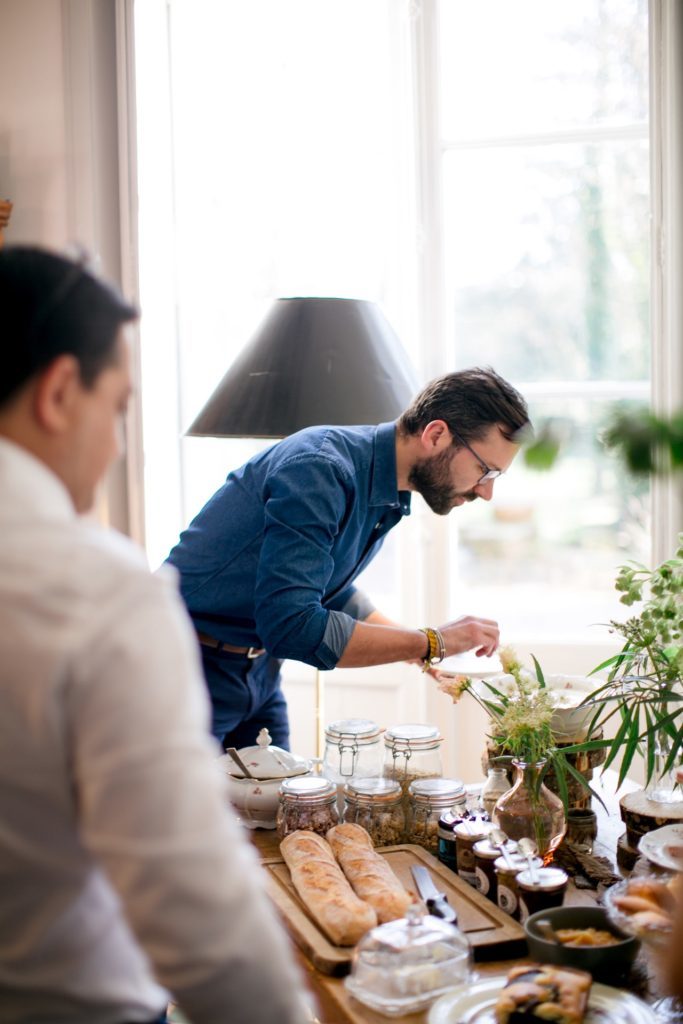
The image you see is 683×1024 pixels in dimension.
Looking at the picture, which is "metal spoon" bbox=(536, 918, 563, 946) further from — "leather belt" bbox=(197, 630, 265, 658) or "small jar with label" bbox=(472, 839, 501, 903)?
"leather belt" bbox=(197, 630, 265, 658)

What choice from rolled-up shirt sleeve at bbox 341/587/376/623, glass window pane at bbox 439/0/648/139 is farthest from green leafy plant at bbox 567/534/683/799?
glass window pane at bbox 439/0/648/139

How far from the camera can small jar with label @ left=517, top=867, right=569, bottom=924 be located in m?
1.41

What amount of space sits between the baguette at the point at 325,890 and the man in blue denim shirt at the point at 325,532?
1.49 feet

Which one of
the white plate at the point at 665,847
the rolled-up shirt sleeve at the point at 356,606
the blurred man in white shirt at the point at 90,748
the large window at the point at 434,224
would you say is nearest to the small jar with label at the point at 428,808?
the white plate at the point at 665,847

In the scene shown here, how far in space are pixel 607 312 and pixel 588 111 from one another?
24.5 inches

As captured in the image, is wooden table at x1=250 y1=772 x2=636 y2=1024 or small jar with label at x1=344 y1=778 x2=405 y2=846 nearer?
wooden table at x1=250 y1=772 x2=636 y2=1024

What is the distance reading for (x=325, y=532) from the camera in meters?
2.06

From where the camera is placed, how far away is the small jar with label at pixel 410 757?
183 cm

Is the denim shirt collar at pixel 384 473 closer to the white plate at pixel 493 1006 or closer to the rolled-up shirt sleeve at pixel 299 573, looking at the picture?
the rolled-up shirt sleeve at pixel 299 573

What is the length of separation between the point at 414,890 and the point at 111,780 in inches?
34.4

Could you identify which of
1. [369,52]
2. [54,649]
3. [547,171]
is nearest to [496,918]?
[54,649]

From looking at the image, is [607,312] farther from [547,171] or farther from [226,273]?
[226,273]

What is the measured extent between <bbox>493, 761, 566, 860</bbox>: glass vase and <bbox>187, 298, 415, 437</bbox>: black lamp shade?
3.79 feet

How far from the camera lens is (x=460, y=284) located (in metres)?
3.47
